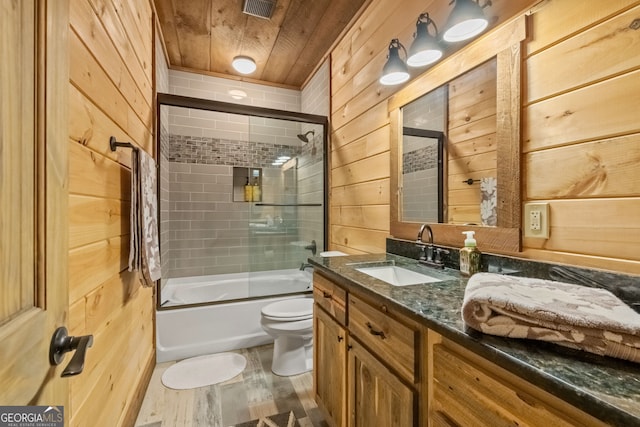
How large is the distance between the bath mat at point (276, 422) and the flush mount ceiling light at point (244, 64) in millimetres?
2997

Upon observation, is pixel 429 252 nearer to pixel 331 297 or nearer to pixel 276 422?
pixel 331 297

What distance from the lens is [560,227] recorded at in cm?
98

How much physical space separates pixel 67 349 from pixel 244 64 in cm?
299

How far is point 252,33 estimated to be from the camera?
2.49m

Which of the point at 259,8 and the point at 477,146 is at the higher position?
the point at 259,8

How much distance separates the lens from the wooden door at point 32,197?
0.46 meters

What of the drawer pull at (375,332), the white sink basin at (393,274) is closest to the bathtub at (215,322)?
the white sink basin at (393,274)

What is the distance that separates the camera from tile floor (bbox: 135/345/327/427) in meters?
1.64

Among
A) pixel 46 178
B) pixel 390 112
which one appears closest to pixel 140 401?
pixel 46 178

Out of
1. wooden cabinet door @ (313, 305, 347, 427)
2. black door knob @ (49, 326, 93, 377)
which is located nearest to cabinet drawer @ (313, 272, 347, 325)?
wooden cabinet door @ (313, 305, 347, 427)

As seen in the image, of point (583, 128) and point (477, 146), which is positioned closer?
point (583, 128)

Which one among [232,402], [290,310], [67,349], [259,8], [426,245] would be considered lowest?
[232,402]

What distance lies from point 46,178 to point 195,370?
202cm

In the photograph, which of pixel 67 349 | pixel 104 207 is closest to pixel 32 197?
pixel 67 349
